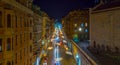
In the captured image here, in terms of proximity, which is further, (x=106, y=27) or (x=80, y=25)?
(x=80, y=25)

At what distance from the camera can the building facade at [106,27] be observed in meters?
35.0

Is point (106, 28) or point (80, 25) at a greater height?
point (80, 25)

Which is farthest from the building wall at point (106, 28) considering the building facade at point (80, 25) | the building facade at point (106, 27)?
the building facade at point (80, 25)

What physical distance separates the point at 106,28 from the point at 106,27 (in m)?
0.19

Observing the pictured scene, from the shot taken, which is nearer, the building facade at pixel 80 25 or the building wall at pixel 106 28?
the building wall at pixel 106 28

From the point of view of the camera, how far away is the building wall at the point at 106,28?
115ft

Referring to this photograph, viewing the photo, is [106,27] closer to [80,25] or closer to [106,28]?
[106,28]

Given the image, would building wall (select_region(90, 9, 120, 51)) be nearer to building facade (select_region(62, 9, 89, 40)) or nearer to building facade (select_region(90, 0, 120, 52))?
building facade (select_region(90, 0, 120, 52))

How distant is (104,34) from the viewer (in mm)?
39750

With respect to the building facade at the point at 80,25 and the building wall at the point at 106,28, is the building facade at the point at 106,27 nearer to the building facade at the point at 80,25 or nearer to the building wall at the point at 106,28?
the building wall at the point at 106,28

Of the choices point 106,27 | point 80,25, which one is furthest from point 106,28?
point 80,25

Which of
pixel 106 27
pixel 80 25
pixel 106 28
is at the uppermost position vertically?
pixel 80 25

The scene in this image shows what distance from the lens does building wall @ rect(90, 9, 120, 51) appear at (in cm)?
3506

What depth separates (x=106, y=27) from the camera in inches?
1529
